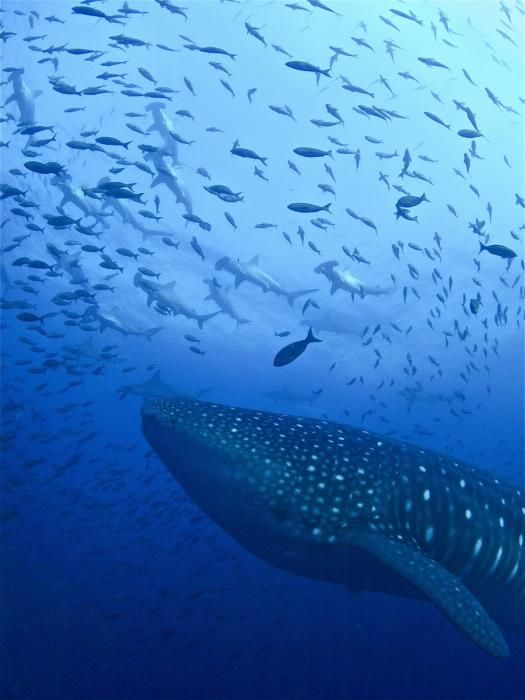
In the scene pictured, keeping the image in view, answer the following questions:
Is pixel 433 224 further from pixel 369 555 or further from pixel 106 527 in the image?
pixel 369 555

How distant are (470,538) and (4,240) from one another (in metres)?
34.2

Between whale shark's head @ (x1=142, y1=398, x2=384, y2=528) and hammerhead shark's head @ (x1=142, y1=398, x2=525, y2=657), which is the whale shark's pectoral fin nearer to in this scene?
hammerhead shark's head @ (x1=142, y1=398, x2=525, y2=657)

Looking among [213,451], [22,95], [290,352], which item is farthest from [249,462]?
[22,95]

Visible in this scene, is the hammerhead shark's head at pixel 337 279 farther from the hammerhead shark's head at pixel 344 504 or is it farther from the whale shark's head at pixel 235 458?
the whale shark's head at pixel 235 458

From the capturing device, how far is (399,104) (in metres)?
18.6

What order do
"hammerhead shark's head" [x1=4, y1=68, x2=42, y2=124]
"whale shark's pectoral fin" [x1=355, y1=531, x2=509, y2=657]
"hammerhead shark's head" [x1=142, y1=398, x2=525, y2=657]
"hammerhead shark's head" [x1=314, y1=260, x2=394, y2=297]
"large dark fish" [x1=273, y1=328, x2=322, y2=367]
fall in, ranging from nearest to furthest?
"whale shark's pectoral fin" [x1=355, y1=531, x2=509, y2=657] → "hammerhead shark's head" [x1=142, y1=398, x2=525, y2=657] → "large dark fish" [x1=273, y1=328, x2=322, y2=367] → "hammerhead shark's head" [x1=4, y1=68, x2=42, y2=124] → "hammerhead shark's head" [x1=314, y1=260, x2=394, y2=297]

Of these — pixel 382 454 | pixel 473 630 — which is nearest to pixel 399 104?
pixel 382 454

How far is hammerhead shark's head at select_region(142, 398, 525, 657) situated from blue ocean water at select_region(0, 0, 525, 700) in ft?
2.86

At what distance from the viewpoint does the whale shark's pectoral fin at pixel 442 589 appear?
325 centimetres

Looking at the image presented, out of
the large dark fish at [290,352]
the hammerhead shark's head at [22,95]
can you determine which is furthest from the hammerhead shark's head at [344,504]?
the hammerhead shark's head at [22,95]

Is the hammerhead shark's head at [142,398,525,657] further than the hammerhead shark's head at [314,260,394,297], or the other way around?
the hammerhead shark's head at [314,260,394,297]

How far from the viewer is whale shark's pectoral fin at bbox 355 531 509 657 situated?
3248mm

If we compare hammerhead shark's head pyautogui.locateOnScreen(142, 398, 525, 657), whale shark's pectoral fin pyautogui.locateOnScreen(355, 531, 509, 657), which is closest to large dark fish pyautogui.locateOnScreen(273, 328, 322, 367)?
hammerhead shark's head pyautogui.locateOnScreen(142, 398, 525, 657)

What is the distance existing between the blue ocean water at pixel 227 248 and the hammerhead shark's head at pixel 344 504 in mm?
871
